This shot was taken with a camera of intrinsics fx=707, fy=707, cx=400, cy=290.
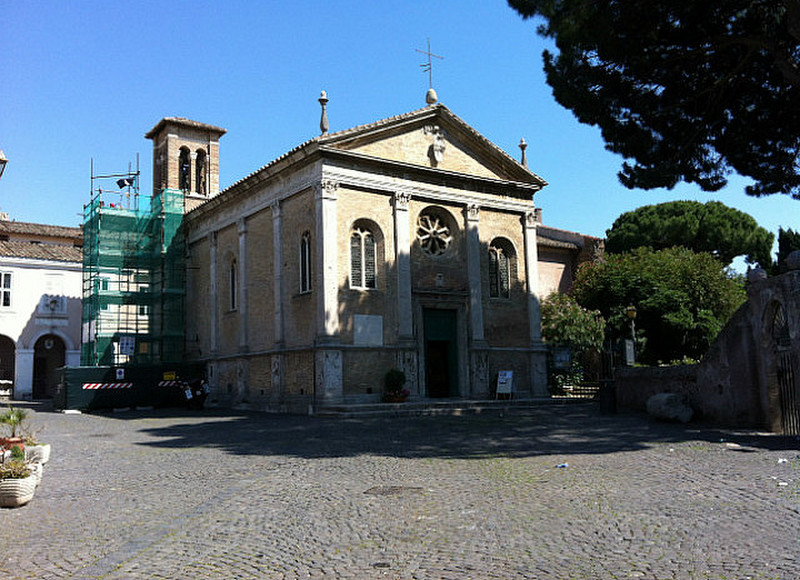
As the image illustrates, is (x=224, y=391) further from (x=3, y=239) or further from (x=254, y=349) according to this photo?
(x=3, y=239)

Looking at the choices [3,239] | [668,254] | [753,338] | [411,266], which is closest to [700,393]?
[753,338]

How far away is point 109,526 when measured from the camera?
6441 mm

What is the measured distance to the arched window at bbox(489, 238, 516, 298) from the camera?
24359mm

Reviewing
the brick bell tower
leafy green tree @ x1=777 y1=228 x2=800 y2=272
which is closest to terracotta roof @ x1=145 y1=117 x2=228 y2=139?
the brick bell tower

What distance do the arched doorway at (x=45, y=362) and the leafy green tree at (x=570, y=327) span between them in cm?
2429

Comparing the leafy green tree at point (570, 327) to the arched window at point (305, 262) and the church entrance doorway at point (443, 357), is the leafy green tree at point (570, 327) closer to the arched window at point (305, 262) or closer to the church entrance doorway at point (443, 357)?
the church entrance doorway at point (443, 357)

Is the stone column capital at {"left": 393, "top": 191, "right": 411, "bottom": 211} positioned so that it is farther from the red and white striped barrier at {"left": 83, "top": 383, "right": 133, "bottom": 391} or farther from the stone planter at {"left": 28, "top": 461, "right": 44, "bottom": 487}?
the stone planter at {"left": 28, "top": 461, "right": 44, "bottom": 487}

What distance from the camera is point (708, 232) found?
4047 cm

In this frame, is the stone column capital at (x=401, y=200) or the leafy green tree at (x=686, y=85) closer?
the leafy green tree at (x=686, y=85)

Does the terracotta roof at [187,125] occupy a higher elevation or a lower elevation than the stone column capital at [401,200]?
higher

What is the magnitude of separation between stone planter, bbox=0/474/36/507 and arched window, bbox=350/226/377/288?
46.7 feet

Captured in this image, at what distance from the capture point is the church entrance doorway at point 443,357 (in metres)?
22.9

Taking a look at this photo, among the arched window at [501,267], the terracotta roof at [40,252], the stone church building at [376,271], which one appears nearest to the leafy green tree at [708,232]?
the stone church building at [376,271]

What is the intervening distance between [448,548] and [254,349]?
754 inches
